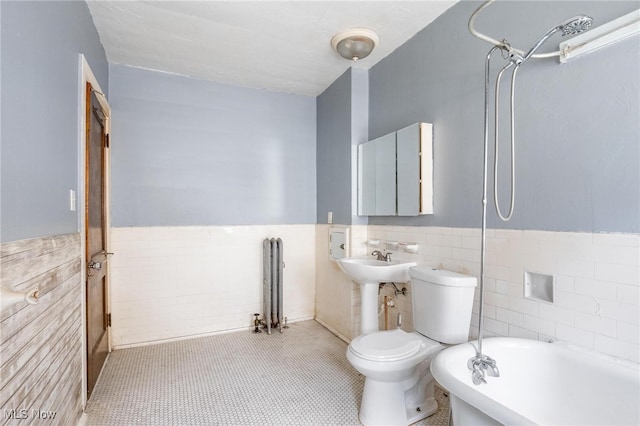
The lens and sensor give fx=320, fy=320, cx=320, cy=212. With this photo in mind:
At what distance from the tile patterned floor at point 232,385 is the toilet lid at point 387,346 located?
0.45 meters

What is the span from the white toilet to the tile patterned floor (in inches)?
5.8

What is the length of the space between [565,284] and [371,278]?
1123mm

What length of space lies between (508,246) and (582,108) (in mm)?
745

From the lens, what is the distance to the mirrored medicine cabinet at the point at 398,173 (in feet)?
7.43

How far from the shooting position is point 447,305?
181 centimetres

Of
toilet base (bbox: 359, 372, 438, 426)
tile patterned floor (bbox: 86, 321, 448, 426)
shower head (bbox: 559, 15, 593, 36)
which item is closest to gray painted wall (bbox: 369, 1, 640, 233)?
shower head (bbox: 559, 15, 593, 36)

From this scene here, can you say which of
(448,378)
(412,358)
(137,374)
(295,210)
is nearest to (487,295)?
(412,358)

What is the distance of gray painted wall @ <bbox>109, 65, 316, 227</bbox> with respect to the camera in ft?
9.64

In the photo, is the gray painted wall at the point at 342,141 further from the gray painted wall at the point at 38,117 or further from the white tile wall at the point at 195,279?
the gray painted wall at the point at 38,117

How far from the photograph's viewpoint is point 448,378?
1.26 m

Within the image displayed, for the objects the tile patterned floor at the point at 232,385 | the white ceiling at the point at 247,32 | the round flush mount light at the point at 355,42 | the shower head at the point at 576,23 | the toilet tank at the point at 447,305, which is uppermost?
the white ceiling at the point at 247,32

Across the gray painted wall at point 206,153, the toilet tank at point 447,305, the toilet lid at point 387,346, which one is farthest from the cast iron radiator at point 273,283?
the toilet tank at point 447,305

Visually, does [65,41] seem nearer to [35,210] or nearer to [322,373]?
[35,210]

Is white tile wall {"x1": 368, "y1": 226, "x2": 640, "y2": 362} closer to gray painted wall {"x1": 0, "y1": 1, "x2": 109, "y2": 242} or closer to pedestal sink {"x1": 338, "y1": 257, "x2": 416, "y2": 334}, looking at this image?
pedestal sink {"x1": 338, "y1": 257, "x2": 416, "y2": 334}
